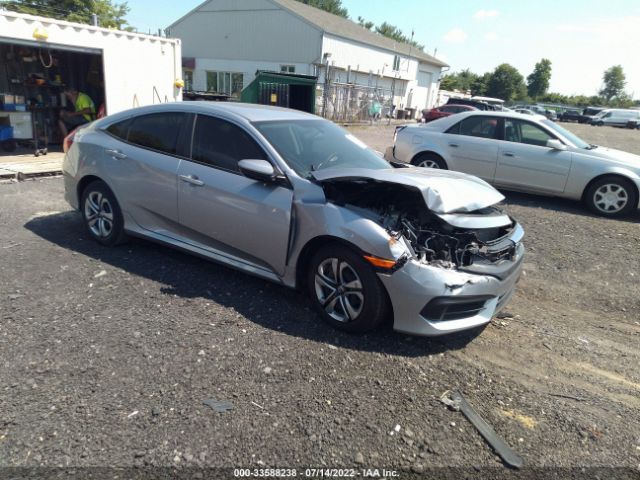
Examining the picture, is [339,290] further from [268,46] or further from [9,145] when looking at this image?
[268,46]

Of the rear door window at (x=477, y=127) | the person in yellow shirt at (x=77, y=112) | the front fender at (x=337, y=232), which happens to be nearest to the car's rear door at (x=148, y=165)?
the front fender at (x=337, y=232)

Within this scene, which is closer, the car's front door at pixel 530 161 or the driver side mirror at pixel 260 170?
the driver side mirror at pixel 260 170

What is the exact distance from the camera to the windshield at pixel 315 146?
4.05 m

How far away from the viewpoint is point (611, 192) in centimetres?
777

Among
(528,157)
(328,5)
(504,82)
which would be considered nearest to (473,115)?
(528,157)

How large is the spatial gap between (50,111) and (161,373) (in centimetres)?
1179

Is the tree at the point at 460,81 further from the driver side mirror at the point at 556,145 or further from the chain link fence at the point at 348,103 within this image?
the driver side mirror at the point at 556,145

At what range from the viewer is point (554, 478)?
243 centimetres

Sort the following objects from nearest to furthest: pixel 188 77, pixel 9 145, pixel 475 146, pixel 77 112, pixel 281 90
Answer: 1. pixel 475 146
2. pixel 9 145
3. pixel 77 112
4. pixel 281 90
5. pixel 188 77

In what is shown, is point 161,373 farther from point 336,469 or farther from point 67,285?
point 67,285

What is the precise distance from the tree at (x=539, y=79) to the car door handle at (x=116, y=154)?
96250mm

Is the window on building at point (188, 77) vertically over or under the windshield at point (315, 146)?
over

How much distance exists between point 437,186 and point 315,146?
1.24 m

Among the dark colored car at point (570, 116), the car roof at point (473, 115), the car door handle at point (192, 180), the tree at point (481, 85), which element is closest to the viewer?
the car door handle at point (192, 180)
